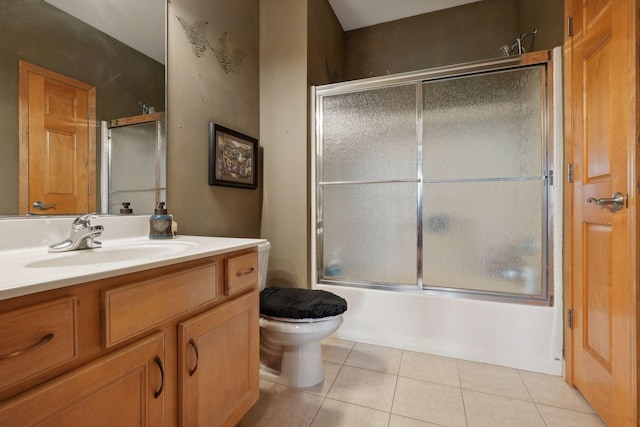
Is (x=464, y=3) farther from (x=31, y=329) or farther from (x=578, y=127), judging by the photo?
(x=31, y=329)

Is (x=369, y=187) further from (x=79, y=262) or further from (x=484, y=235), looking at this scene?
(x=79, y=262)

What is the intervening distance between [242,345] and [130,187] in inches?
34.1

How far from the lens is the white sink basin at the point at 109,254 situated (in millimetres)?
888

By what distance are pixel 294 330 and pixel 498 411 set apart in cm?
103

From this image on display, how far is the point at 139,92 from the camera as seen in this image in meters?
1.37

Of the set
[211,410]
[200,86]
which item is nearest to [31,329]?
[211,410]

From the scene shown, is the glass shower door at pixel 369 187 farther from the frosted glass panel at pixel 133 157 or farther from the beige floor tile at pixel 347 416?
the frosted glass panel at pixel 133 157

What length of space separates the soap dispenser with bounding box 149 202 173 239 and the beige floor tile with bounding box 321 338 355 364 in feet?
4.02

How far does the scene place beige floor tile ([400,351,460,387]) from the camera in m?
1.63

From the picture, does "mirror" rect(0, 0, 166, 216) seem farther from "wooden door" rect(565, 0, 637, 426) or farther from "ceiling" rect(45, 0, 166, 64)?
"wooden door" rect(565, 0, 637, 426)

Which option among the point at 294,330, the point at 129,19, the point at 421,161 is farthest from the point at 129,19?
the point at 421,161

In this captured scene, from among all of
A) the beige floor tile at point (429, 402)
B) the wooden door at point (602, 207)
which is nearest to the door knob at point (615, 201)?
the wooden door at point (602, 207)

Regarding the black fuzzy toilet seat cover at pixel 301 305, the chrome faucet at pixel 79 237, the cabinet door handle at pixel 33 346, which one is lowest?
the black fuzzy toilet seat cover at pixel 301 305

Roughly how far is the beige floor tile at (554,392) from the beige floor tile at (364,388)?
0.72 m
